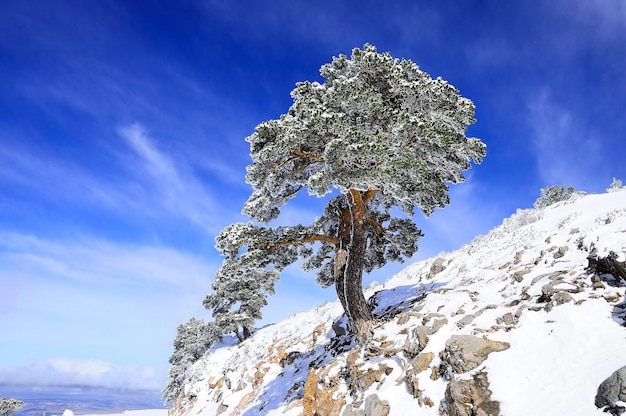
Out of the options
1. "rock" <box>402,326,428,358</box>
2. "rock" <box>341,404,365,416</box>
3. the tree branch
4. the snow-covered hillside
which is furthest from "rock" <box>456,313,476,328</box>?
the tree branch

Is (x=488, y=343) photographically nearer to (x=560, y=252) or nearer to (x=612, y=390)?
(x=612, y=390)

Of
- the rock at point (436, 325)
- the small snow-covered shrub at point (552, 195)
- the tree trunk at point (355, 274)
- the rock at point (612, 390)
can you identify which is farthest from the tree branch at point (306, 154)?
the small snow-covered shrub at point (552, 195)

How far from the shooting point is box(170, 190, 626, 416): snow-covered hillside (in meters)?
7.40

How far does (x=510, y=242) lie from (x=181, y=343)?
35835mm

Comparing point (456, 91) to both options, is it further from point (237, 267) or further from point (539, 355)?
point (237, 267)

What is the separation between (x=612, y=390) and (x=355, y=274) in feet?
28.0

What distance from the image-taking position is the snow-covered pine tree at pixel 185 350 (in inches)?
1518

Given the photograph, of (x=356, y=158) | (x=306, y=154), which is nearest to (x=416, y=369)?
(x=356, y=158)

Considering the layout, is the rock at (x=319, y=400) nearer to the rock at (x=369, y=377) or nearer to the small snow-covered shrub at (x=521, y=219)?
the rock at (x=369, y=377)

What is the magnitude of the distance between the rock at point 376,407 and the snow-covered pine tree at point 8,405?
182 ft

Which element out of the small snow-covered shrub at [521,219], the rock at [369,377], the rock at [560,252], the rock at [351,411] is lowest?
the rock at [351,411]

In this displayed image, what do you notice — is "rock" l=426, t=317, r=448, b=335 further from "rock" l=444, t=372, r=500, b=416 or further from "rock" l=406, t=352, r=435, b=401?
"rock" l=444, t=372, r=500, b=416

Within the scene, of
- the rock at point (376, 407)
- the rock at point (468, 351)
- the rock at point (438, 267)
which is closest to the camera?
the rock at point (468, 351)

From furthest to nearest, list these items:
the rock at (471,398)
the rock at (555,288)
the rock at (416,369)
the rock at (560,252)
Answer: the rock at (560,252) → the rock at (416,369) → the rock at (555,288) → the rock at (471,398)
